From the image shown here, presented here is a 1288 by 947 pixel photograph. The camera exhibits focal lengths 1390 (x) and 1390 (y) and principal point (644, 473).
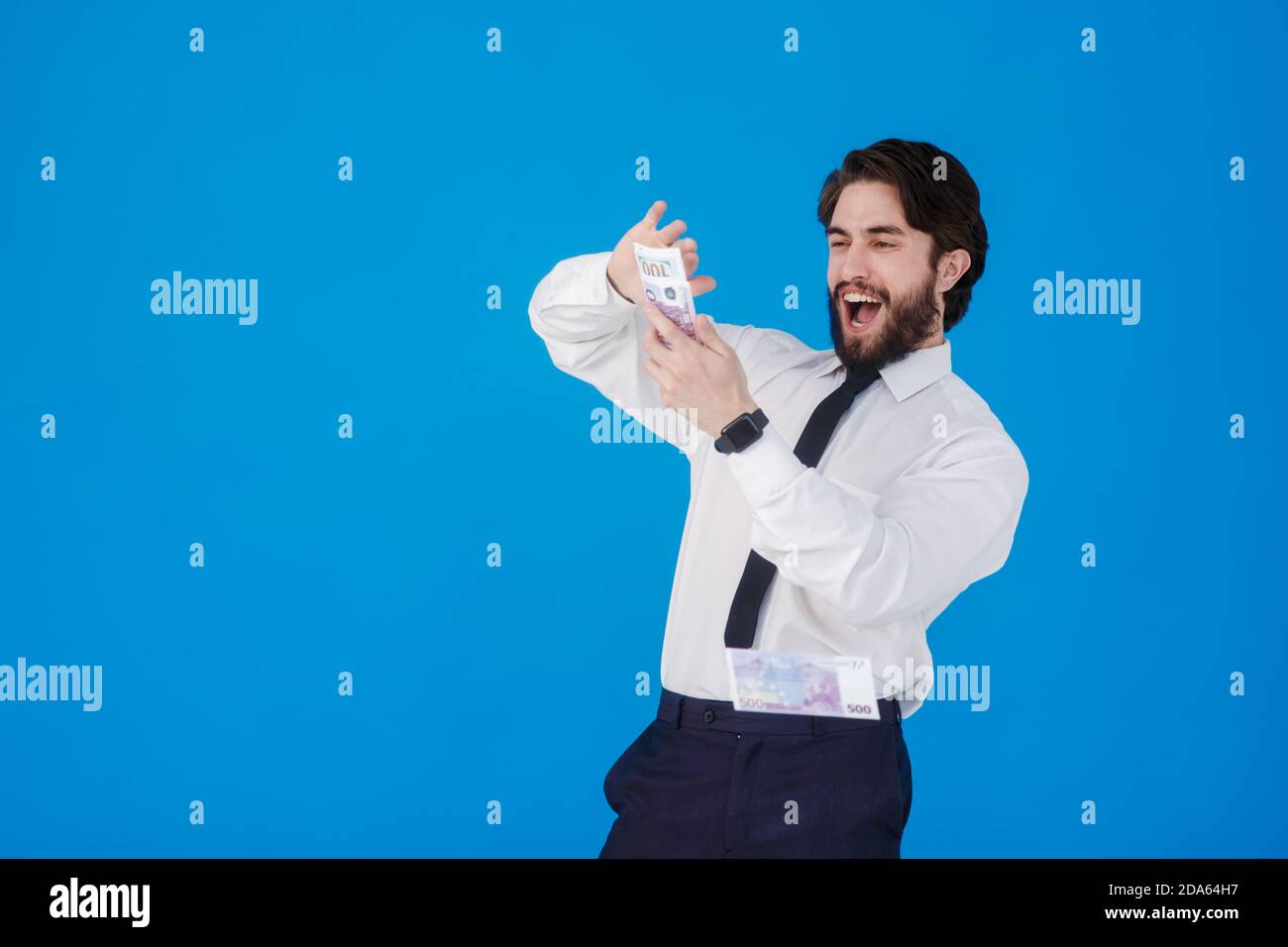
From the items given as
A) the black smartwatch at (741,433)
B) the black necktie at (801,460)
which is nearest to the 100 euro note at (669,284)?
the black smartwatch at (741,433)

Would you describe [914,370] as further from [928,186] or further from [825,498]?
[825,498]

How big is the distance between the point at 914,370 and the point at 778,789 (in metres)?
0.68

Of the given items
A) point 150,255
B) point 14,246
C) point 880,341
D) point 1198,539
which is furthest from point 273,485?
point 1198,539

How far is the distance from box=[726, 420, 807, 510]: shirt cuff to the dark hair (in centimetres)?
62

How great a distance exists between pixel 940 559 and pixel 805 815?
0.42 metres

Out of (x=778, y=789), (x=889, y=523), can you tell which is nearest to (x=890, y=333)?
(x=889, y=523)

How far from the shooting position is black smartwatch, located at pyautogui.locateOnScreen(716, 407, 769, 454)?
1.80 m

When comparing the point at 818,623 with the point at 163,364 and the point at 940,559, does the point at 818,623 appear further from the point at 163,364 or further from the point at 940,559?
the point at 163,364

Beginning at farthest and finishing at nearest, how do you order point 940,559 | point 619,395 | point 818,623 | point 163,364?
point 163,364 → point 619,395 → point 818,623 → point 940,559

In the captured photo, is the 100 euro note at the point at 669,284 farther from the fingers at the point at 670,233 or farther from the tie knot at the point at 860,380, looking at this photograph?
the tie knot at the point at 860,380

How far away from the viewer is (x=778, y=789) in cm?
202

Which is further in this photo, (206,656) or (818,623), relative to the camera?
Result: (206,656)

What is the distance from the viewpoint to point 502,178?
3699 millimetres

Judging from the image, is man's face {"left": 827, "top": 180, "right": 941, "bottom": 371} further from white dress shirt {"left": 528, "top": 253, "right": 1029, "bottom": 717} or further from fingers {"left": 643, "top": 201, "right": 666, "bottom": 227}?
fingers {"left": 643, "top": 201, "right": 666, "bottom": 227}
